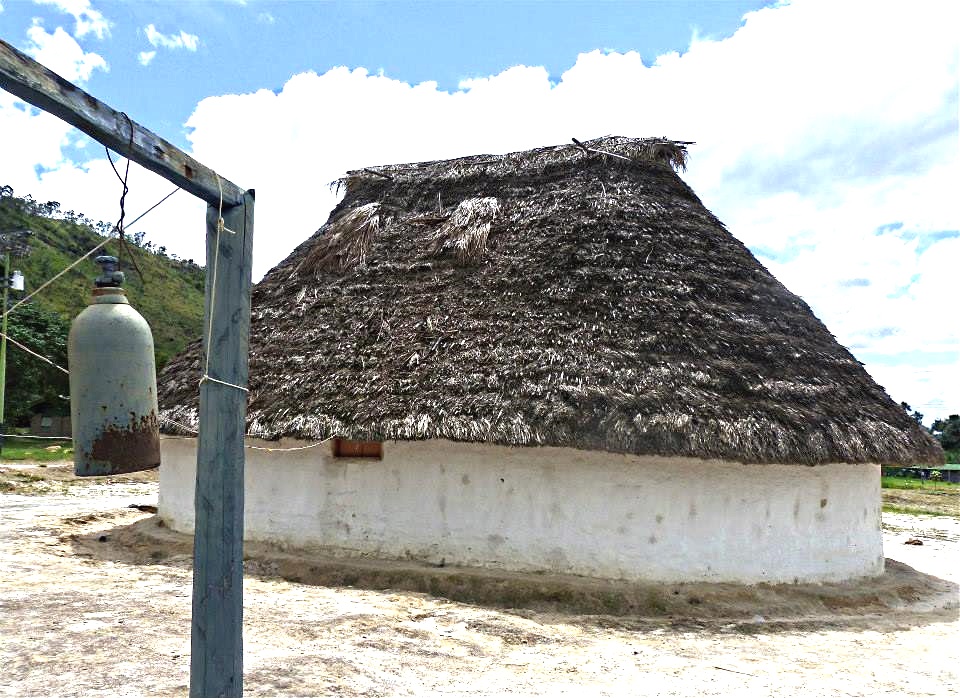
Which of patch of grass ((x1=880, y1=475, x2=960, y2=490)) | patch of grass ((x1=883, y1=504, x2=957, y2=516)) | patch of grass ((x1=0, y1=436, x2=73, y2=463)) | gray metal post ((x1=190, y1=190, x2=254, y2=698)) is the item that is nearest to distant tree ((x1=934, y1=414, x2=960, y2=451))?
patch of grass ((x1=880, y1=475, x2=960, y2=490))

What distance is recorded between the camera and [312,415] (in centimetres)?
811

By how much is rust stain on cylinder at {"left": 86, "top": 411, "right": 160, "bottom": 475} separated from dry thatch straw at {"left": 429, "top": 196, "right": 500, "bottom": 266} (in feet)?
22.7

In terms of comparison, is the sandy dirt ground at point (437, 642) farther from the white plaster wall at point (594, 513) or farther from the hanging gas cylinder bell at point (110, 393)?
the hanging gas cylinder bell at point (110, 393)

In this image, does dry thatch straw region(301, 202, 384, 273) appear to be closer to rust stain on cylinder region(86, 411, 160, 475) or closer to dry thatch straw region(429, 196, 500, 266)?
dry thatch straw region(429, 196, 500, 266)

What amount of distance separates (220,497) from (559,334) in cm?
534

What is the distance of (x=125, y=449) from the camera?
2805mm

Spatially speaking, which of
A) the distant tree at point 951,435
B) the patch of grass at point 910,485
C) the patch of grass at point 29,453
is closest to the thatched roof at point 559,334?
the patch of grass at point 29,453

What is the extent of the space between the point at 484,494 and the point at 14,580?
4690 millimetres

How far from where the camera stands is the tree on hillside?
26344 millimetres

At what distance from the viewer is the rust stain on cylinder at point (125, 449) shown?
277 cm

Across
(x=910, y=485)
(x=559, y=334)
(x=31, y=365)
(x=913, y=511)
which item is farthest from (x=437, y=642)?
(x=910, y=485)

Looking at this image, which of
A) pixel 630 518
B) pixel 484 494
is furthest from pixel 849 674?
pixel 484 494

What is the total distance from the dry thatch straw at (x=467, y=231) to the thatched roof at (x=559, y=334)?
0.03m

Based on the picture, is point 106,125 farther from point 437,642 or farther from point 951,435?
point 951,435
